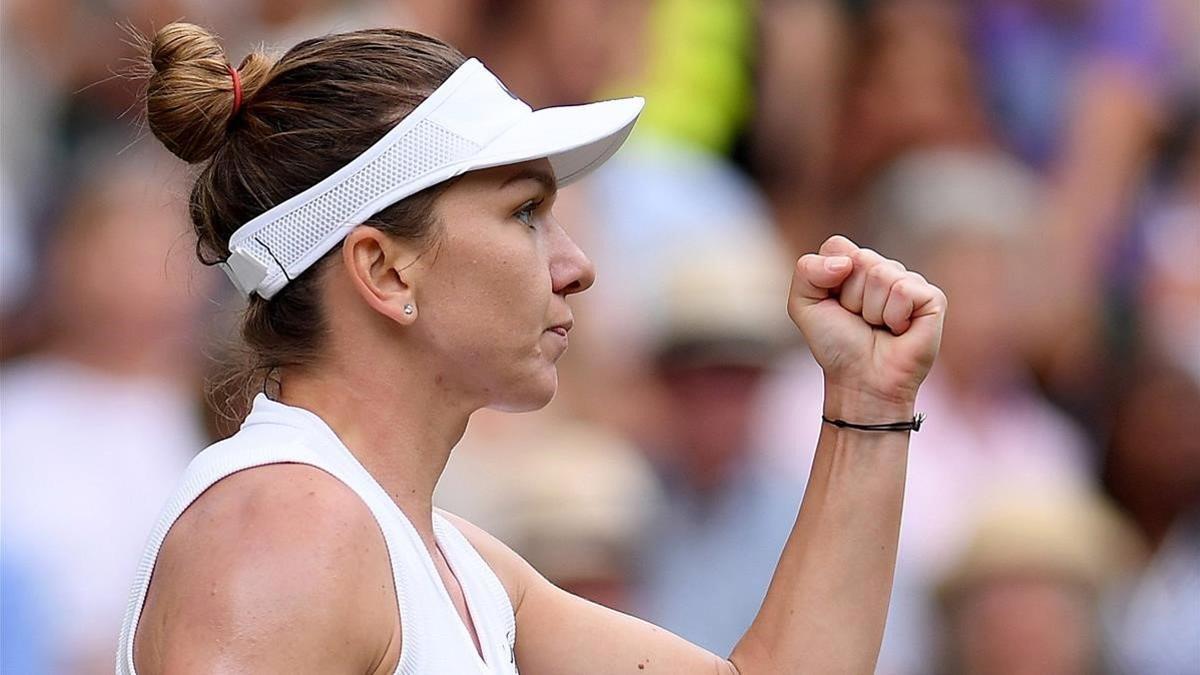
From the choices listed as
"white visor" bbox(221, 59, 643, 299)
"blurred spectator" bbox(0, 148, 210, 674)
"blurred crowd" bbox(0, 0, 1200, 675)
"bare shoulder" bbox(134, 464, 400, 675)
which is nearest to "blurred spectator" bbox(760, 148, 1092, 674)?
"blurred crowd" bbox(0, 0, 1200, 675)

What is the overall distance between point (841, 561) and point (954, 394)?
272 centimetres

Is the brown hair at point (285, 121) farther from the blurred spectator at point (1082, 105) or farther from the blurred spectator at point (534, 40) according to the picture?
the blurred spectator at point (1082, 105)

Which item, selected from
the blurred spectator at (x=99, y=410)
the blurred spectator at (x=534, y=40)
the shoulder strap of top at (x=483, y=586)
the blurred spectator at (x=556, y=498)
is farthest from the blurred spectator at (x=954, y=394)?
the shoulder strap of top at (x=483, y=586)

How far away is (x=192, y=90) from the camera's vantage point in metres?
2.01

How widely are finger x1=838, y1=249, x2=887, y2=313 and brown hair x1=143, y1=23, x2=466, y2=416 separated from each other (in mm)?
550

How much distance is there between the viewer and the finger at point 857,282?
2.23 m

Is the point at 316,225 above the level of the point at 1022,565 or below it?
above

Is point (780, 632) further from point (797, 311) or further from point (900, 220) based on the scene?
point (900, 220)

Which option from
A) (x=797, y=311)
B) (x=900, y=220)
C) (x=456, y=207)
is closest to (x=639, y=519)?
(x=900, y=220)

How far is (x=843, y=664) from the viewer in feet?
7.22

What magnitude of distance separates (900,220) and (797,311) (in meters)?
2.88

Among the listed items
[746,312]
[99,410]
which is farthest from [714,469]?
[99,410]

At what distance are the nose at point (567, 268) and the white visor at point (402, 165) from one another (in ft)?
0.35

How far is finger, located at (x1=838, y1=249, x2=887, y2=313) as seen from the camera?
2.23 metres
